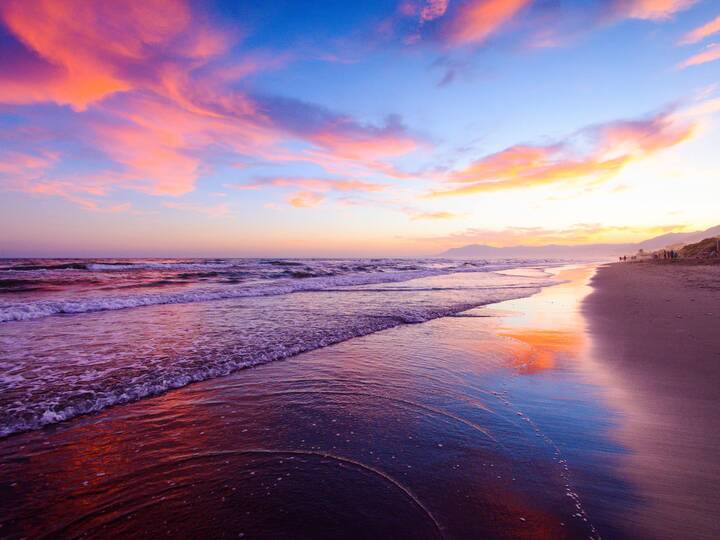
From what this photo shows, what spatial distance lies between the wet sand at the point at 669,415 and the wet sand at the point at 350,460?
0.18 ft

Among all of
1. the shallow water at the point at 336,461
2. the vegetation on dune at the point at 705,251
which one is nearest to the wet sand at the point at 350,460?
the shallow water at the point at 336,461

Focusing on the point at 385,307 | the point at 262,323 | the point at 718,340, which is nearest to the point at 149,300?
→ the point at 262,323

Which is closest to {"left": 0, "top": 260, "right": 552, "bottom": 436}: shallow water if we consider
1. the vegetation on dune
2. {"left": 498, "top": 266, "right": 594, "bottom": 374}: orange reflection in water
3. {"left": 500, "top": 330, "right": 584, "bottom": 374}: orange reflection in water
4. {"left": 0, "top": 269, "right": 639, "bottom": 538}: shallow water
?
{"left": 0, "top": 269, "right": 639, "bottom": 538}: shallow water

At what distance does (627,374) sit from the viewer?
602 centimetres

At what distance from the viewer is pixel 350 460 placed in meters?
3.50

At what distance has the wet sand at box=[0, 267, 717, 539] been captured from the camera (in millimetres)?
2668

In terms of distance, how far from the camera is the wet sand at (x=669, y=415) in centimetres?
273

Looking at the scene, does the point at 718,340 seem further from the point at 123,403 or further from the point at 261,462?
the point at 123,403

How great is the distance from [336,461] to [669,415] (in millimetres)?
4070

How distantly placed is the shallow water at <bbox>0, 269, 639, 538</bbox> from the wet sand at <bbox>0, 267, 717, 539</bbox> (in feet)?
0.05

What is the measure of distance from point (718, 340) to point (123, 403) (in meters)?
11.0

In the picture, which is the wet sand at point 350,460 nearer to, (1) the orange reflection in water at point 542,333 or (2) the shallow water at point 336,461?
(2) the shallow water at point 336,461

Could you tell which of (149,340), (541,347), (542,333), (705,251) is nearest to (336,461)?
(541,347)

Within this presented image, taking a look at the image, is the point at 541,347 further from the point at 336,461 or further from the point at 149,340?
the point at 149,340
